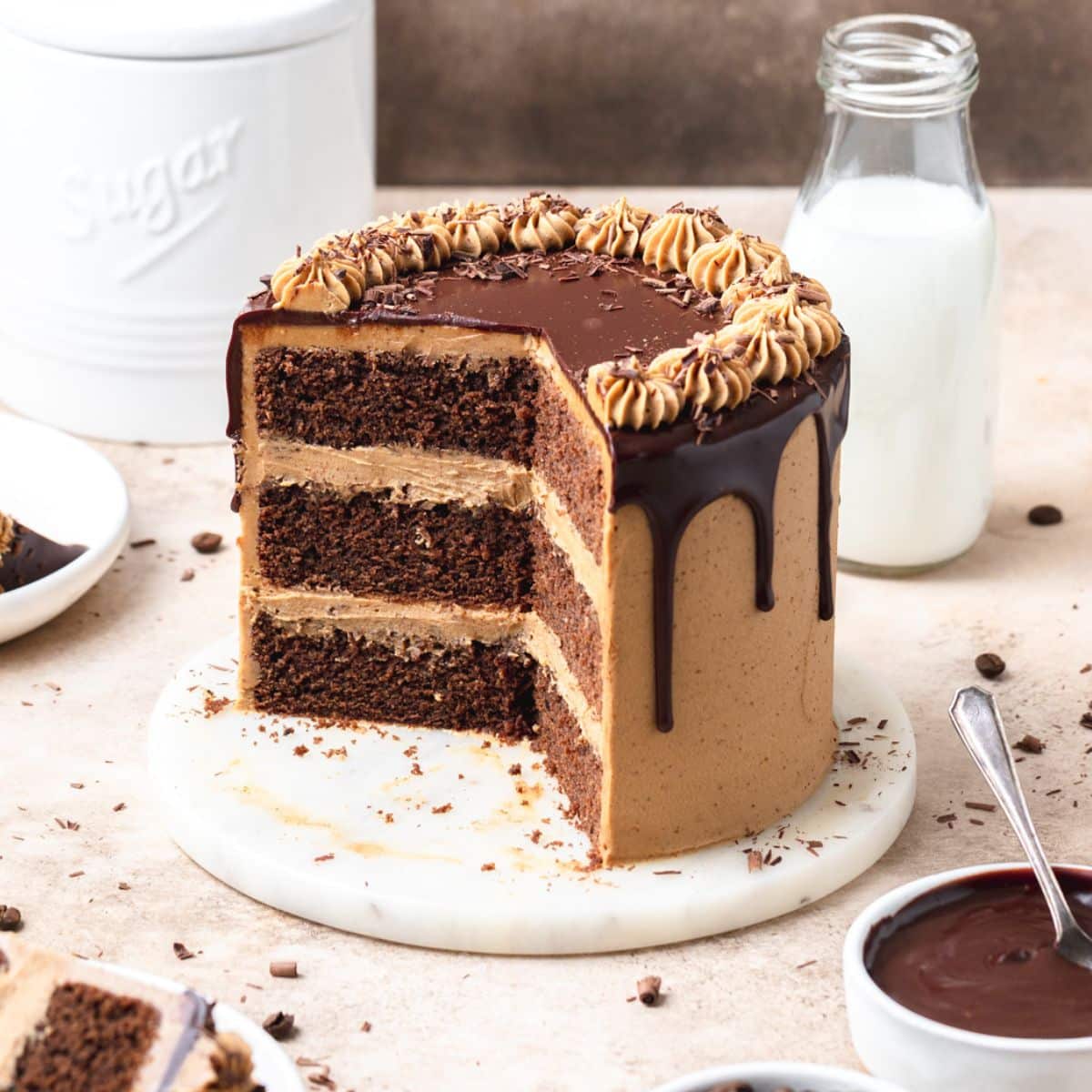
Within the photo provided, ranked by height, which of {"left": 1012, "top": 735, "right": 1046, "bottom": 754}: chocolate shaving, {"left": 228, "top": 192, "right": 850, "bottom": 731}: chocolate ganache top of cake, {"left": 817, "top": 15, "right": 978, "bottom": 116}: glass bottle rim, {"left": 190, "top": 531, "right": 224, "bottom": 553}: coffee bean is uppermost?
{"left": 817, "top": 15, "right": 978, "bottom": 116}: glass bottle rim

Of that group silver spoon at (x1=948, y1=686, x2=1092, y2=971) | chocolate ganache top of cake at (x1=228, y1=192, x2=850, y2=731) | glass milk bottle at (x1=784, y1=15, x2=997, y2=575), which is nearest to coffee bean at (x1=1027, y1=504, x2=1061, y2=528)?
glass milk bottle at (x1=784, y1=15, x2=997, y2=575)

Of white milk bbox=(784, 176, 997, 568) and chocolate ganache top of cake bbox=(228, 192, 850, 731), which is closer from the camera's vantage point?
chocolate ganache top of cake bbox=(228, 192, 850, 731)

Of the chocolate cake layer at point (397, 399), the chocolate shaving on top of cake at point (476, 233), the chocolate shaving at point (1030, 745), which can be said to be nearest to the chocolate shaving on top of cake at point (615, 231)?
the chocolate shaving on top of cake at point (476, 233)

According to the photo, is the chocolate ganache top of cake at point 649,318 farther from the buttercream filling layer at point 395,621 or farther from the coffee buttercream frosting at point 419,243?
the buttercream filling layer at point 395,621

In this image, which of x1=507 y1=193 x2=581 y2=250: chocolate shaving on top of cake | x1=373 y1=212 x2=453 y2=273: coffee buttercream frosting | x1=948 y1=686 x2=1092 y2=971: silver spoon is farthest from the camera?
x1=507 y1=193 x2=581 y2=250: chocolate shaving on top of cake

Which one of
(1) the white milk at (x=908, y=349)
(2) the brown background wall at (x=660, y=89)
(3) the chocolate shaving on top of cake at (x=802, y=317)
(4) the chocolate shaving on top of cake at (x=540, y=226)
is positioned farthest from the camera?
(2) the brown background wall at (x=660, y=89)

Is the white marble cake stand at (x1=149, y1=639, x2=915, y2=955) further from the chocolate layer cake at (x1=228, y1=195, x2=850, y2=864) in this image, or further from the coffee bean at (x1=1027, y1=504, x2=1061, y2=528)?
the coffee bean at (x1=1027, y1=504, x2=1061, y2=528)

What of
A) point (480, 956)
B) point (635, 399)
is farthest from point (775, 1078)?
point (635, 399)

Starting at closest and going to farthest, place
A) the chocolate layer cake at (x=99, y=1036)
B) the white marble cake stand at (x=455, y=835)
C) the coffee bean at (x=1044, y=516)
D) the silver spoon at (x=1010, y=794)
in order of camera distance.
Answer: the chocolate layer cake at (x=99, y=1036)
the silver spoon at (x=1010, y=794)
the white marble cake stand at (x=455, y=835)
the coffee bean at (x=1044, y=516)
